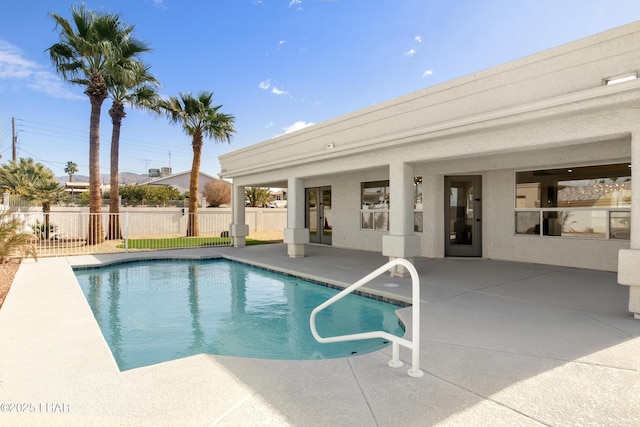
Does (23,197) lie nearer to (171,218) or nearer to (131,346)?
(171,218)

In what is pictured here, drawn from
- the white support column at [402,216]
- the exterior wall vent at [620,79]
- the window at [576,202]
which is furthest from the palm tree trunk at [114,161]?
the exterior wall vent at [620,79]

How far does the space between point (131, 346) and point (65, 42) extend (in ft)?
52.0

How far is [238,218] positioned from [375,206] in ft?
19.7

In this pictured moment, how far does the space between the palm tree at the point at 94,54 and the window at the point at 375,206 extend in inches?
429

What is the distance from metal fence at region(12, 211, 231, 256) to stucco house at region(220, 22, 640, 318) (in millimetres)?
3812

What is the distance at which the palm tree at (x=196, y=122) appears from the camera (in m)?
19.3

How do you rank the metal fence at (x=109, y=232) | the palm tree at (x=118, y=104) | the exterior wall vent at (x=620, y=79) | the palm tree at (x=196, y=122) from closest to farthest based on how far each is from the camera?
the exterior wall vent at (x=620, y=79), the metal fence at (x=109, y=232), the palm tree at (x=118, y=104), the palm tree at (x=196, y=122)

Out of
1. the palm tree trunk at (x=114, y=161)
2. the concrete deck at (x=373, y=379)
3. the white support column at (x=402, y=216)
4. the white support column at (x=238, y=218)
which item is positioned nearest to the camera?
the concrete deck at (x=373, y=379)

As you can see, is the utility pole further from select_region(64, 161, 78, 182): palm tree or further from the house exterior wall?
the house exterior wall

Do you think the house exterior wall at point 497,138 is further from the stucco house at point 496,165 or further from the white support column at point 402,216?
the white support column at point 402,216

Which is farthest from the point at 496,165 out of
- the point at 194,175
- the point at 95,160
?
the point at 95,160

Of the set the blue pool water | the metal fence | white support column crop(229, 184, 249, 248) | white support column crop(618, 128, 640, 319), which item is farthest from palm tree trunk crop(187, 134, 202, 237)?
white support column crop(618, 128, 640, 319)

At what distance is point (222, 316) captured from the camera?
20.4ft

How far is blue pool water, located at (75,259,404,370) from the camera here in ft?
15.3
